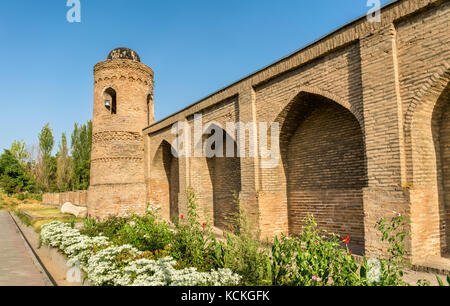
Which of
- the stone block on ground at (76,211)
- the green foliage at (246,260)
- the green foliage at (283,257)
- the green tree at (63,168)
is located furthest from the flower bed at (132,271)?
the green tree at (63,168)

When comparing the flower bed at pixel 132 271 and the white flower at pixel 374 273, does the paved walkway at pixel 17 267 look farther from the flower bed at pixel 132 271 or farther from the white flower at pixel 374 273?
the white flower at pixel 374 273

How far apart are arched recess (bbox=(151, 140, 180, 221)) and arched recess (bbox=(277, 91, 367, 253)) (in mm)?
7251

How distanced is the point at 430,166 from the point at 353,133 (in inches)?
68.0

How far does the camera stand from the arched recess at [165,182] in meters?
14.3

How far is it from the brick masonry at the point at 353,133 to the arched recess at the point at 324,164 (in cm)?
2

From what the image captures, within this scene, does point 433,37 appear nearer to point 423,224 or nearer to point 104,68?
point 423,224

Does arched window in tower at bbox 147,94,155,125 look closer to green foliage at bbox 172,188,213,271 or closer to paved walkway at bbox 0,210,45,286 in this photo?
paved walkway at bbox 0,210,45,286

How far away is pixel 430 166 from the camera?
5.24 meters

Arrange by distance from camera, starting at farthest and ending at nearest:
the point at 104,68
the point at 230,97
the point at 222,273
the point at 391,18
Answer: the point at 104,68
the point at 230,97
the point at 391,18
the point at 222,273

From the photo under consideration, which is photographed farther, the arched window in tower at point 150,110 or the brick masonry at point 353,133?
the arched window in tower at point 150,110

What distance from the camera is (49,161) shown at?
37.6 m

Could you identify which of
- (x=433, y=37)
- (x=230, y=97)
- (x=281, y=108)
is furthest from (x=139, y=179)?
(x=433, y=37)

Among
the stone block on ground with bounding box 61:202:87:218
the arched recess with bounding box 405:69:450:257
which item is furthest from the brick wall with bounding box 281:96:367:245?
the stone block on ground with bounding box 61:202:87:218
